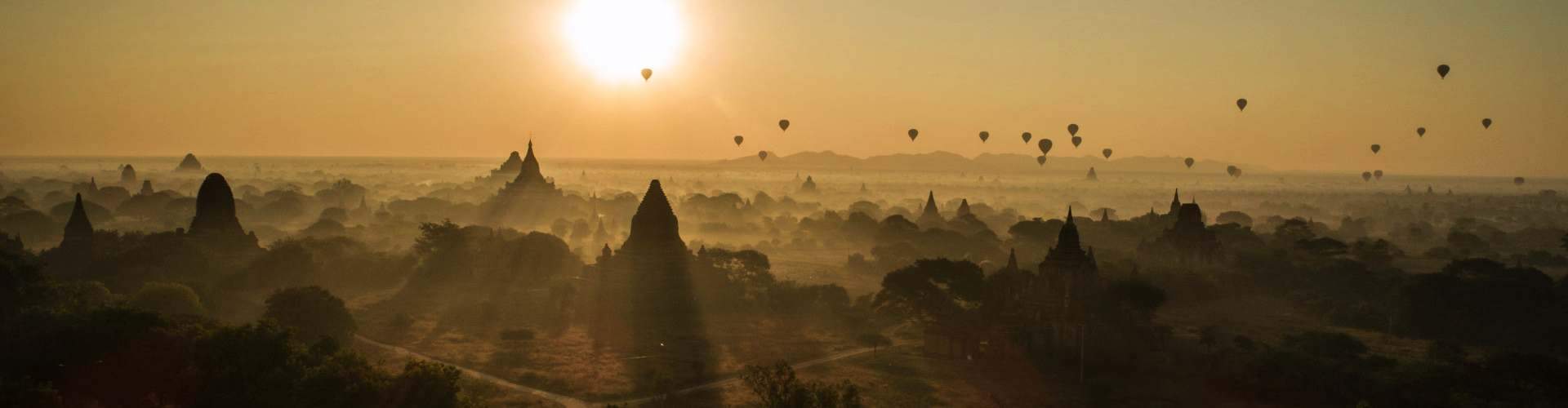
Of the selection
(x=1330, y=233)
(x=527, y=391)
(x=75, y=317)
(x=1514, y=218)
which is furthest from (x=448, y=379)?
(x=1514, y=218)

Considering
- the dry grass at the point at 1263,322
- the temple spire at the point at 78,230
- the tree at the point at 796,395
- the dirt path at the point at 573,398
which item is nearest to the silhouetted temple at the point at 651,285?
the dirt path at the point at 573,398

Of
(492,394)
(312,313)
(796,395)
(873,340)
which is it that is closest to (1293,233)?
(873,340)

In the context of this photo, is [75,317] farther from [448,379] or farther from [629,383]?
[629,383]

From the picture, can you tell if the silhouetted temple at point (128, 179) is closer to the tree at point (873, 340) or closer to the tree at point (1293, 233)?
the tree at point (873, 340)

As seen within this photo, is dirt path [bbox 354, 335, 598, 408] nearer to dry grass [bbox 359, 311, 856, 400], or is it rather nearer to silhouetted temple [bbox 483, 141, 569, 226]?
dry grass [bbox 359, 311, 856, 400]

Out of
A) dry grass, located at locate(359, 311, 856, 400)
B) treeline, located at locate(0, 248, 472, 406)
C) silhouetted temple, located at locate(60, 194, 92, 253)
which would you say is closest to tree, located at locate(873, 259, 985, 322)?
dry grass, located at locate(359, 311, 856, 400)

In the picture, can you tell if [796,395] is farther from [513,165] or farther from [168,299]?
[513,165]
